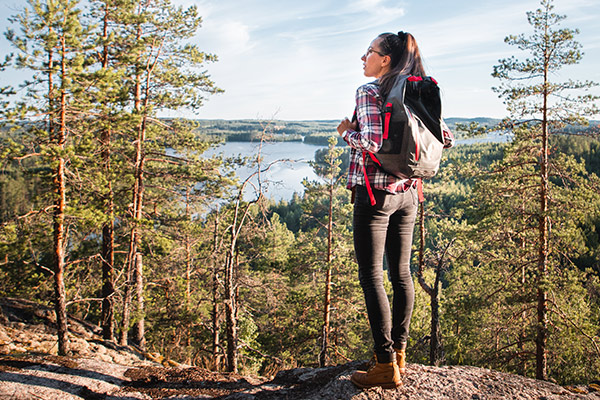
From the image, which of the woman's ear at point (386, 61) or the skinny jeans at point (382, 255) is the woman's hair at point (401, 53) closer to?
the woman's ear at point (386, 61)

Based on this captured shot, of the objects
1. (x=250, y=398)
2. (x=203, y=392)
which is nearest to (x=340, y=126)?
(x=250, y=398)

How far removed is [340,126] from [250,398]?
6.88 ft

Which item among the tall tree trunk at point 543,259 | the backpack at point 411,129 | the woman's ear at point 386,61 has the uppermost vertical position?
the woman's ear at point 386,61

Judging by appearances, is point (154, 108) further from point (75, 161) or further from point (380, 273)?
point (380, 273)

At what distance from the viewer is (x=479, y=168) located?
976 centimetres

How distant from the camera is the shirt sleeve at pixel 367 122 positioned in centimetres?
200

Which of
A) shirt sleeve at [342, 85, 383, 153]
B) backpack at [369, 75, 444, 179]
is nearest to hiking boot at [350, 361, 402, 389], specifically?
backpack at [369, 75, 444, 179]

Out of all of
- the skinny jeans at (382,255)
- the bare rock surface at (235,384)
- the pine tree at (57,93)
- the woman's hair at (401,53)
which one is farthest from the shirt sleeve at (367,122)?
the pine tree at (57,93)

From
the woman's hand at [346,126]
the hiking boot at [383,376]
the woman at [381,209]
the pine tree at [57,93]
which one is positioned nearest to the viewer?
the woman at [381,209]

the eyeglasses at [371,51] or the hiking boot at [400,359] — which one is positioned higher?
the eyeglasses at [371,51]

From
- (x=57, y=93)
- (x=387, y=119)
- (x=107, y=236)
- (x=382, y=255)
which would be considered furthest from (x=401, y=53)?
(x=107, y=236)

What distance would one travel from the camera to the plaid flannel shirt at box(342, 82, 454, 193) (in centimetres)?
201

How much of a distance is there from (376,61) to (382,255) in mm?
1134

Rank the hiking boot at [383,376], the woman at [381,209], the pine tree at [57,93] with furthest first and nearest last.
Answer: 1. the pine tree at [57,93]
2. the hiking boot at [383,376]
3. the woman at [381,209]
